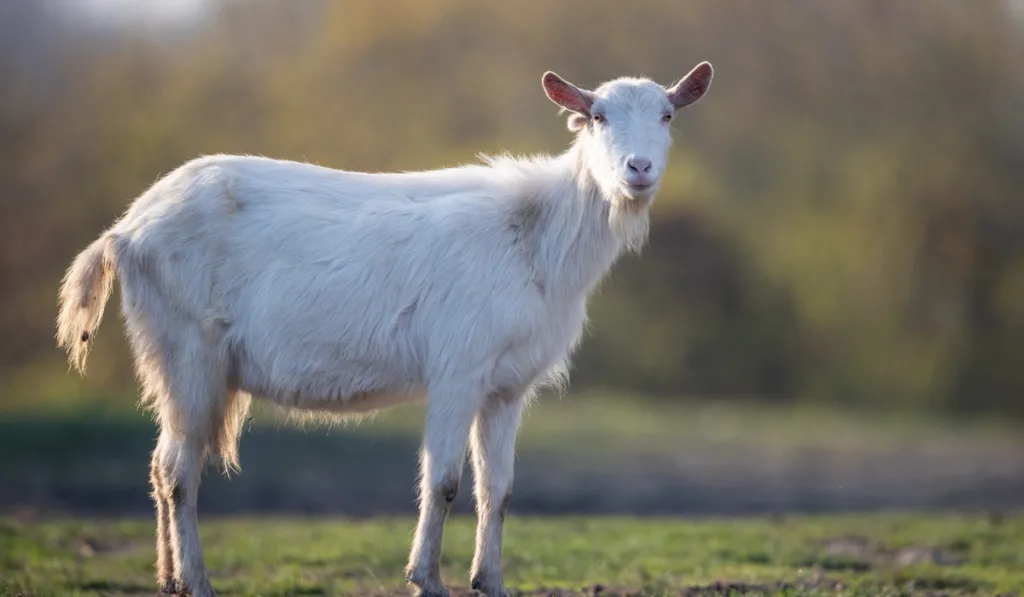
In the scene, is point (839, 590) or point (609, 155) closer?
point (609, 155)

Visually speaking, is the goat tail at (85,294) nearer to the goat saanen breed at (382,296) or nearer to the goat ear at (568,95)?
the goat saanen breed at (382,296)

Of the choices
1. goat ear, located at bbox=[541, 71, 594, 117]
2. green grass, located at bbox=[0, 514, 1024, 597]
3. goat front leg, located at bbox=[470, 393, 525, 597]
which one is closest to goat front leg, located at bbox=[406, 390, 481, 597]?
goat front leg, located at bbox=[470, 393, 525, 597]

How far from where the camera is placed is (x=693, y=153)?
28625mm

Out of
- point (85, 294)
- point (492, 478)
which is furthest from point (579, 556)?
point (85, 294)

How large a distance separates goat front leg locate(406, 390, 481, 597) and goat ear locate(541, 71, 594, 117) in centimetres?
177

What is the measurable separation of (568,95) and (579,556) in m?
3.98

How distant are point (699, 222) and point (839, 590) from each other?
19.7m

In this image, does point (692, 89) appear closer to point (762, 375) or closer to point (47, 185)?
point (47, 185)

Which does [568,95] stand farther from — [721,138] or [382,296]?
[721,138]

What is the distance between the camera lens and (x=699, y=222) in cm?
2691

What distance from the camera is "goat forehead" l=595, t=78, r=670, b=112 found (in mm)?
6852

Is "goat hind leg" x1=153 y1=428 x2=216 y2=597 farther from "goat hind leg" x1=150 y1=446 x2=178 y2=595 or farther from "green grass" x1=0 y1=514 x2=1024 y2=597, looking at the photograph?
"green grass" x1=0 y1=514 x2=1024 y2=597

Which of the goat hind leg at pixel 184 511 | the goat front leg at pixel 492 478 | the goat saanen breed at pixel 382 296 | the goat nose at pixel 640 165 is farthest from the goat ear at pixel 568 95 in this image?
the goat hind leg at pixel 184 511

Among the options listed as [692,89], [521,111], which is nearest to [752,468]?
[692,89]
